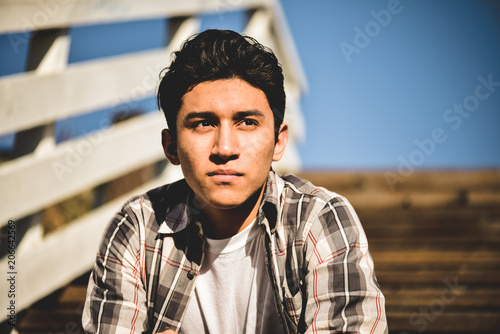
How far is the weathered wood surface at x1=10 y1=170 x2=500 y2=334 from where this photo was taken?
1.96 meters

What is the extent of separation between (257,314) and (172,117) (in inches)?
25.8

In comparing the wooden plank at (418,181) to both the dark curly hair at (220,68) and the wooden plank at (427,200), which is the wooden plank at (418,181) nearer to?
the wooden plank at (427,200)

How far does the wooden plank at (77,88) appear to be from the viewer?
1.86 m

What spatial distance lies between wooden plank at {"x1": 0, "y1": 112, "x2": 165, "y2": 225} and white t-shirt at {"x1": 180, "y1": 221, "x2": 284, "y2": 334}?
2.78 feet

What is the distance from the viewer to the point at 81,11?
2248 mm

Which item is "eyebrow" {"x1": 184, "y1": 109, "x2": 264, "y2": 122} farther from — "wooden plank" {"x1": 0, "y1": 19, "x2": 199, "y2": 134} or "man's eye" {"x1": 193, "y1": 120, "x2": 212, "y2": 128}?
"wooden plank" {"x1": 0, "y1": 19, "x2": 199, "y2": 134}

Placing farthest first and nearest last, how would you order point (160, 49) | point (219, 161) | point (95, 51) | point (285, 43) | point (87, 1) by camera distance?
point (285, 43), point (160, 49), point (95, 51), point (87, 1), point (219, 161)

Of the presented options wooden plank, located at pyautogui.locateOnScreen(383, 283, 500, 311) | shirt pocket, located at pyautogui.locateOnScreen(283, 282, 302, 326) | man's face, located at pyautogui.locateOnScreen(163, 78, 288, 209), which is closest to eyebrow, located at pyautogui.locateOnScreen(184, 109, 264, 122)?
man's face, located at pyautogui.locateOnScreen(163, 78, 288, 209)

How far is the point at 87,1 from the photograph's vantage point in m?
2.29

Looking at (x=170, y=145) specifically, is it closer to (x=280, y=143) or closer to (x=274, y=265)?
(x=280, y=143)

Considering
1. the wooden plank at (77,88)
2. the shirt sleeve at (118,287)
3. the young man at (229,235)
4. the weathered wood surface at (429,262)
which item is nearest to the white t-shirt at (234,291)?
the young man at (229,235)

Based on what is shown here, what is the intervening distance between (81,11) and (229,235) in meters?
1.38

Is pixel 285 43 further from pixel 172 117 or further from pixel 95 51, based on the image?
pixel 172 117

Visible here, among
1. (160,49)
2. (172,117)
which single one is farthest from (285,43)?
(172,117)
